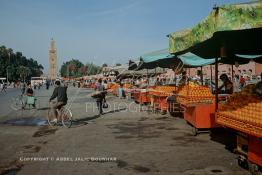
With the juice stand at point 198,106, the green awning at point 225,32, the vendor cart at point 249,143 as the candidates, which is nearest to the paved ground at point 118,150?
the vendor cart at point 249,143

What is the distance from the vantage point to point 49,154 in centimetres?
849

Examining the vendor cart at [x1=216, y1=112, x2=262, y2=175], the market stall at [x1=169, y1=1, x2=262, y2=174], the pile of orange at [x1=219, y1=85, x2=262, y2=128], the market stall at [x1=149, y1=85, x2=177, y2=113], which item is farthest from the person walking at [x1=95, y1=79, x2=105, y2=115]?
the vendor cart at [x1=216, y1=112, x2=262, y2=175]

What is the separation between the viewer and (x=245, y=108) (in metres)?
6.86

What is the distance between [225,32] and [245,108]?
1590 mm

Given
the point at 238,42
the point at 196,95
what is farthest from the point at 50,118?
the point at 238,42

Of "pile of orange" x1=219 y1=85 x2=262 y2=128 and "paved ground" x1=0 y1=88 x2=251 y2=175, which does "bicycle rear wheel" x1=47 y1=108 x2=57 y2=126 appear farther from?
"pile of orange" x1=219 y1=85 x2=262 y2=128

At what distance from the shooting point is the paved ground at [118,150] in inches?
→ 278

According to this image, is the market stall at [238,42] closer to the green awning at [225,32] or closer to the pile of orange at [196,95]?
the green awning at [225,32]

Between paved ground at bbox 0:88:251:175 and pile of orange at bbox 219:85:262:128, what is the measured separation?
0.99m

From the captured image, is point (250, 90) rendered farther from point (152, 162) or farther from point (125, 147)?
point (125, 147)

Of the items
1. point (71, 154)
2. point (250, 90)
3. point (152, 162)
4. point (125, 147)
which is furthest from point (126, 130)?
point (250, 90)

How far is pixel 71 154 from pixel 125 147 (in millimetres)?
→ 1473

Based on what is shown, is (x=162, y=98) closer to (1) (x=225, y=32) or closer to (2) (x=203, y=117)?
(2) (x=203, y=117)

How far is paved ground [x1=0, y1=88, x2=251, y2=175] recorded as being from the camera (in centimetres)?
706
